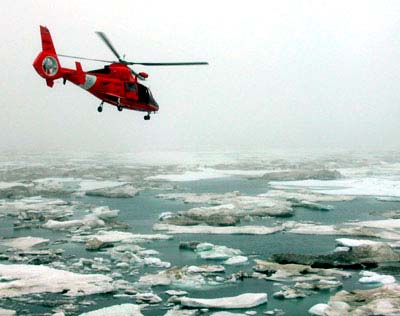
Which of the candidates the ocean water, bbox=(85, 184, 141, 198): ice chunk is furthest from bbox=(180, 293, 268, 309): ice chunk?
bbox=(85, 184, 141, 198): ice chunk

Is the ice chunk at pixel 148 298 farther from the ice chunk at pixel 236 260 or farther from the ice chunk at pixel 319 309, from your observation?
the ice chunk at pixel 236 260

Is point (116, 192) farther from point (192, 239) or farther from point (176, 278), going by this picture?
point (176, 278)

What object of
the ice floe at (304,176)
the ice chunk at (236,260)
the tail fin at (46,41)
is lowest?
the ice chunk at (236,260)

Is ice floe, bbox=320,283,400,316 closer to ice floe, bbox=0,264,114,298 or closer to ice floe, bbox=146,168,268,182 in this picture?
ice floe, bbox=0,264,114,298

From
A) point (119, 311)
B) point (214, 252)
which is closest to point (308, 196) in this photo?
point (214, 252)

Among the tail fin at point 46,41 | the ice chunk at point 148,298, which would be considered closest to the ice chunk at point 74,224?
the ice chunk at point 148,298

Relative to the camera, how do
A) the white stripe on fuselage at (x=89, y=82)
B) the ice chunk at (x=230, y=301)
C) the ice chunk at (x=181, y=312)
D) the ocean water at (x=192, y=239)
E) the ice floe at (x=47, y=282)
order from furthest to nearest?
the white stripe on fuselage at (x=89, y=82)
the ice floe at (x=47, y=282)
the ocean water at (x=192, y=239)
the ice chunk at (x=230, y=301)
the ice chunk at (x=181, y=312)

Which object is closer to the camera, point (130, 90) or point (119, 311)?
point (119, 311)

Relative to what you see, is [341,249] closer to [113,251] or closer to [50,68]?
[113,251]
